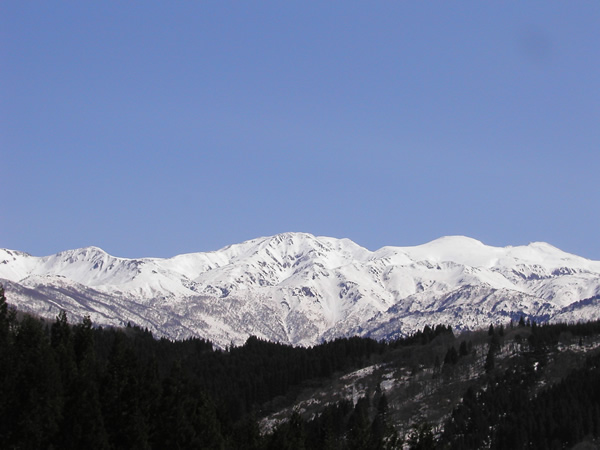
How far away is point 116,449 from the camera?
331 ft

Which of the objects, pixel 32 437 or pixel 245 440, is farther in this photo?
pixel 245 440

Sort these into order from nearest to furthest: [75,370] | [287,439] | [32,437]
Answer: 1. [32,437]
2. [75,370]
3. [287,439]

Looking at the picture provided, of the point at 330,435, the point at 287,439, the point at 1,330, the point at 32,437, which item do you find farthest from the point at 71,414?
the point at 330,435

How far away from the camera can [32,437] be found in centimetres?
9531

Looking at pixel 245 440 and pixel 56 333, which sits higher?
pixel 56 333

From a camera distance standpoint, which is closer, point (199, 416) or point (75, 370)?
point (75, 370)


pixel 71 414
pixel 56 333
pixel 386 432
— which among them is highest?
pixel 56 333

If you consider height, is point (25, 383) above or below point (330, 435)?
above

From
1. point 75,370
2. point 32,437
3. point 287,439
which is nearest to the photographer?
point 32,437

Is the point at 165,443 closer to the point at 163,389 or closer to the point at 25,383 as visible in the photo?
the point at 163,389

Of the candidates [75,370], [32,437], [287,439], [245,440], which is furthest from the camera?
[245,440]

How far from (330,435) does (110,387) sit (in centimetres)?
3157

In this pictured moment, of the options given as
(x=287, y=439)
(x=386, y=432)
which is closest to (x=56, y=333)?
(x=287, y=439)

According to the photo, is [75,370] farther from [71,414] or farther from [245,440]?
[245,440]
